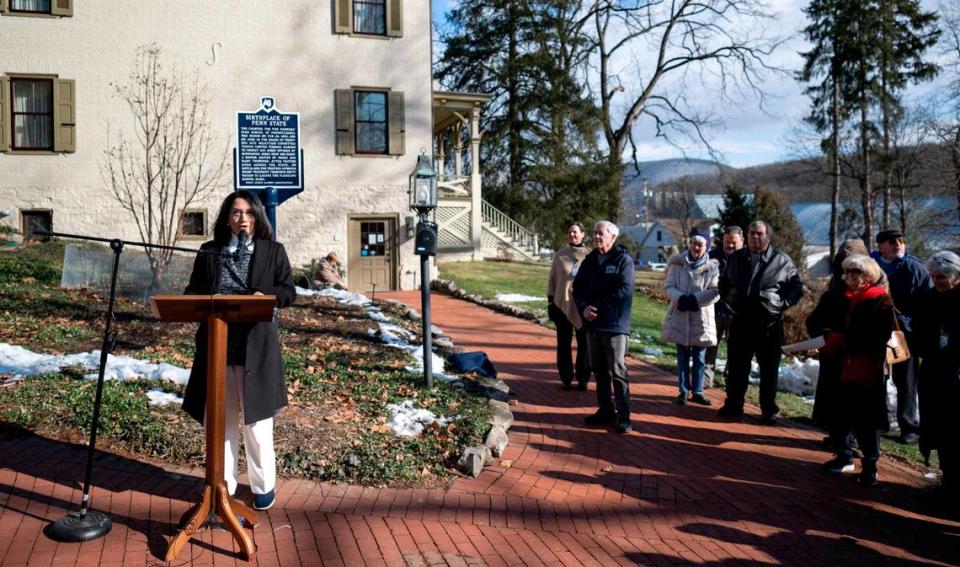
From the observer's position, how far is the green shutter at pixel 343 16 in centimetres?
1758

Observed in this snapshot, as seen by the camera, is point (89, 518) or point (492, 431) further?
point (492, 431)

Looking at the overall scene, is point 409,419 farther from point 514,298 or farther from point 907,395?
point 514,298

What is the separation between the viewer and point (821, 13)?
30.5 m

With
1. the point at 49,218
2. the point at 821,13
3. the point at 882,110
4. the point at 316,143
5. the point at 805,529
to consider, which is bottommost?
the point at 805,529

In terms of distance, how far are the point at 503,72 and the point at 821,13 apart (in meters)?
13.2

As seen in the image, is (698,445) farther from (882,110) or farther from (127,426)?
(882,110)

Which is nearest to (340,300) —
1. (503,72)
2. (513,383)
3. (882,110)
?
(513,383)

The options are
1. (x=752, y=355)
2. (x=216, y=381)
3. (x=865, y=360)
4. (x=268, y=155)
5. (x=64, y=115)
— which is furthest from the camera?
(x=64, y=115)

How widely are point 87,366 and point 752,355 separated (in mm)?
6205

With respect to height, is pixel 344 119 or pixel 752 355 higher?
pixel 344 119

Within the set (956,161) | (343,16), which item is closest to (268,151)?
(343,16)

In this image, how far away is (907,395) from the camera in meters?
7.00

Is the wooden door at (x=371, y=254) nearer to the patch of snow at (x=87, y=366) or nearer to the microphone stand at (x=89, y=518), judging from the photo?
the patch of snow at (x=87, y=366)

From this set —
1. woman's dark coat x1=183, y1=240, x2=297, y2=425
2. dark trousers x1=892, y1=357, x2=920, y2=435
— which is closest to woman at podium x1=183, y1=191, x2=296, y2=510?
woman's dark coat x1=183, y1=240, x2=297, y2=425
